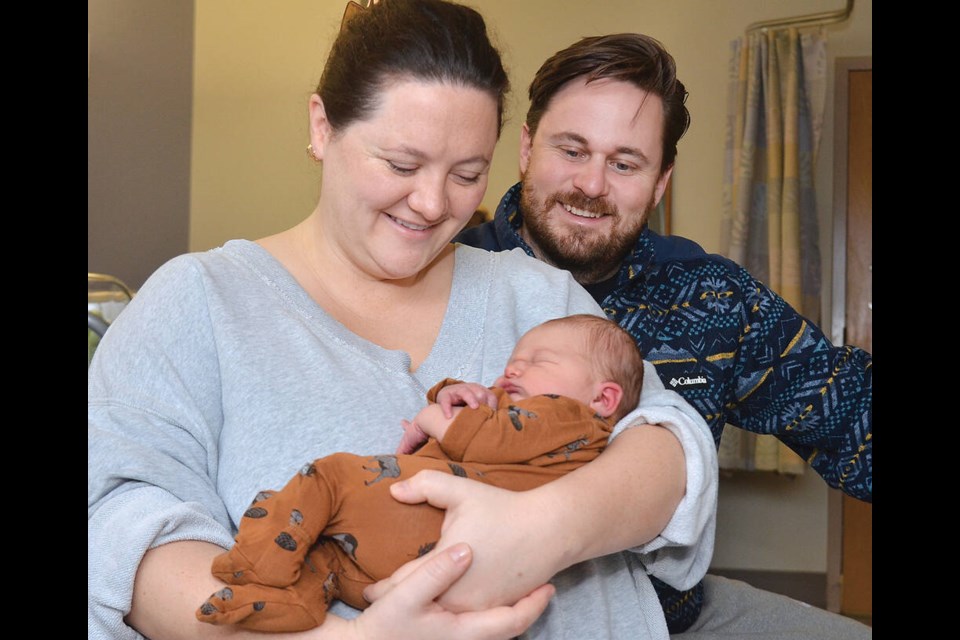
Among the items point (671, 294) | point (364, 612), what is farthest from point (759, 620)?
point (364, 612)

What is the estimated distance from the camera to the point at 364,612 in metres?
1.00

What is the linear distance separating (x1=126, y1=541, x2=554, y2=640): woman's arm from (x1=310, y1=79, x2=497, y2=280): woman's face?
1.50ft

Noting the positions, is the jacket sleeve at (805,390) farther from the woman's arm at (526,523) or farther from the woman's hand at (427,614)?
the woman's hand at (427,614)

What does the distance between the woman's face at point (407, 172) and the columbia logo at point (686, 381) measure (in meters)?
0.67

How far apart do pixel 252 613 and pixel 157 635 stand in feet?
0.58

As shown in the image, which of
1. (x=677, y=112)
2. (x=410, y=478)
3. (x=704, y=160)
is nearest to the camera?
(x=410, y=478)

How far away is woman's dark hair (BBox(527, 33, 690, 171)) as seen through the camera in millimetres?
1983

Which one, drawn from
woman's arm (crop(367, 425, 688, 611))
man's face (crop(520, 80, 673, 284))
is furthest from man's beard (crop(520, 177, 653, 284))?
woman's arm (crop(367, 425, 688, 611))

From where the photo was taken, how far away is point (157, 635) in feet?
3.49
